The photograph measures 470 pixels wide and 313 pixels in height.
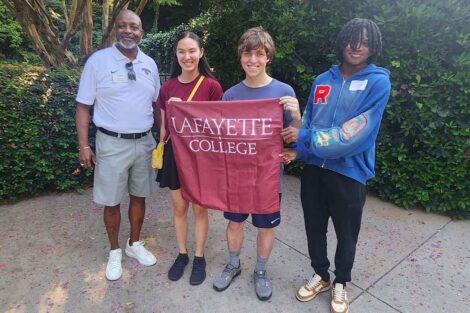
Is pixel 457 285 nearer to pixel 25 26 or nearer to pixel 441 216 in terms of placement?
pixel 441 216

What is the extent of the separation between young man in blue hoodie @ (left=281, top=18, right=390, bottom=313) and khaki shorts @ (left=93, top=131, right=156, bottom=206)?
45.9 inches

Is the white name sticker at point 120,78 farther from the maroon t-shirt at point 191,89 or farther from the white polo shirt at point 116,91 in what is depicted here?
the maroon t-shirt at point 191,89

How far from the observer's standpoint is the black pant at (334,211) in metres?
2.23

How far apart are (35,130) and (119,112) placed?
1.77 m

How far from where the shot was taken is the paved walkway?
8.40 feet

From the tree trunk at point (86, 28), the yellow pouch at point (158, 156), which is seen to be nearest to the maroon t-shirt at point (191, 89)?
the yellow pouch at point (158, 156)

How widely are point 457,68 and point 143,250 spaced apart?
340 centimetres

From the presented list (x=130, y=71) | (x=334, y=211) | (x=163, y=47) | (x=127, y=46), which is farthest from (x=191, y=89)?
(x=163, y=47)

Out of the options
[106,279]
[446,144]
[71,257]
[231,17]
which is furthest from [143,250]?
[231,17]

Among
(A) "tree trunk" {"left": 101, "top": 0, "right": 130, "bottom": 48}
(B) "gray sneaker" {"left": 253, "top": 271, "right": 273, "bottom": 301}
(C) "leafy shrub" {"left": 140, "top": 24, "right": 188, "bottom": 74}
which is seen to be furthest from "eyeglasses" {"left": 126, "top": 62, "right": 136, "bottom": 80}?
(C) "leafy shrub" {"left": 140, "top": 24, "right": 188, "bottom": 74}

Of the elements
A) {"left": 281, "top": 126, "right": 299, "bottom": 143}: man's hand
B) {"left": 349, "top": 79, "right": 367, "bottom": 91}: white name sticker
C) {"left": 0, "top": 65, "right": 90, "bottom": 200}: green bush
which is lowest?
{"left": 0, "top": 65, "right": 90, "bottom": 200}: green bush

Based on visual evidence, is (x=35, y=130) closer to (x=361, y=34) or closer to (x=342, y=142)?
(x=342, y=142)

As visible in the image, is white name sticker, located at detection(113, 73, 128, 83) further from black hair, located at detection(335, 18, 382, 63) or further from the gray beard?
black hair, located at detection(335, 18, 382, 63)

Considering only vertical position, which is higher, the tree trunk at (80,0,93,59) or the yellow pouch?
the tree trunk at (80,0,93,59)
